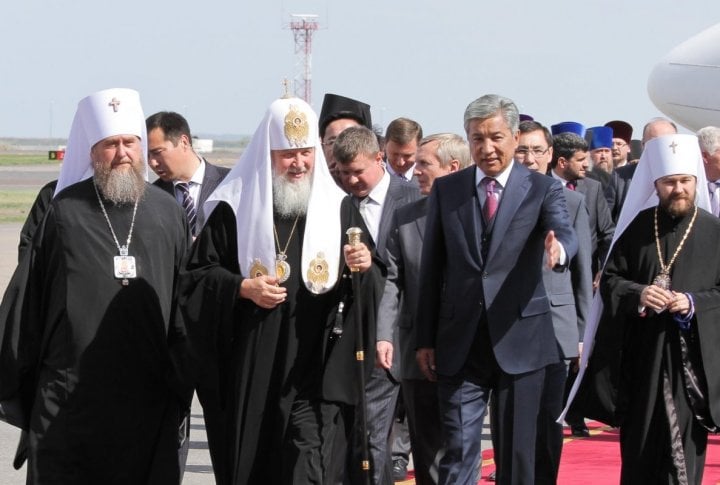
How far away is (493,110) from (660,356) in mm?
1480

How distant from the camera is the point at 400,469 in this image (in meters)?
9.53

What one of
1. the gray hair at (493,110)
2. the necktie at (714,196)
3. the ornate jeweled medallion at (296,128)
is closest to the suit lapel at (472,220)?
the gray hair at (493,110)

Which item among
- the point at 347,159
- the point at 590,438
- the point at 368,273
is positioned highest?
the point at 347,159

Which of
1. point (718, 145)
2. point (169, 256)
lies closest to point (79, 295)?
point (169, 256)

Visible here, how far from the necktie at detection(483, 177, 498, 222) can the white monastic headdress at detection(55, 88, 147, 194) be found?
62.6 inches

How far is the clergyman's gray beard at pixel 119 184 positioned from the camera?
698 cm

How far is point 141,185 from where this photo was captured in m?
7.05

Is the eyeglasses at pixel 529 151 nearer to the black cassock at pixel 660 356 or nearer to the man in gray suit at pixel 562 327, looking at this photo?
the man in gray suit at pixel 562 327

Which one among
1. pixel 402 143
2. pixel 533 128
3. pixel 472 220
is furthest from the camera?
pixel 402 143

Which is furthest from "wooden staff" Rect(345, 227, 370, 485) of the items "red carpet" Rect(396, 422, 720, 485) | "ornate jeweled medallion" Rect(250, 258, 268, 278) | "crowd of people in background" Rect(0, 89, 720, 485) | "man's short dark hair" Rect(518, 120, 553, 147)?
"man's short dark hair" Rect(518, 120, 553, 147)

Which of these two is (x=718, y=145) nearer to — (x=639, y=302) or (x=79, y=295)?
(x=639, y=302)

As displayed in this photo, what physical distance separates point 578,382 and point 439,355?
0.96 meters

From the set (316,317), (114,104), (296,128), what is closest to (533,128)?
(296,128)

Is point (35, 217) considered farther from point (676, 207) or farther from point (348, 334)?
point (676, 207)
